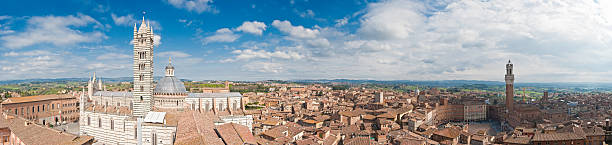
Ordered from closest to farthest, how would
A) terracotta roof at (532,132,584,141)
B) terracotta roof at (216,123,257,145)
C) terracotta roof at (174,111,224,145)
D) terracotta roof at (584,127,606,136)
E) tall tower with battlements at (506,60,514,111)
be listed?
terracotta roof at (174,111,224,145)
terracotta roof at (216,123,257,145)
terracotta roof at (532,132,584,141)
terracotta roof at (584,127,606,136)
tall tower with battlements at (506,60,514,111)

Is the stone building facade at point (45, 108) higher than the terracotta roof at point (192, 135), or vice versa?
the terracotta roof at point (192, 135)

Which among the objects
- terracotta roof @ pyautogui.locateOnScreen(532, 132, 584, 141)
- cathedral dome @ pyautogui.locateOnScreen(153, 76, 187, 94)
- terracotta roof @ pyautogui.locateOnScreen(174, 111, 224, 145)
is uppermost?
cathedral dome @ pyautogui.locateOnScreen(153, 76, 187, 94)

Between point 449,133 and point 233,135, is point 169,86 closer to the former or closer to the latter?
point 233,135

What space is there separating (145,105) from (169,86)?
2956 millimetres

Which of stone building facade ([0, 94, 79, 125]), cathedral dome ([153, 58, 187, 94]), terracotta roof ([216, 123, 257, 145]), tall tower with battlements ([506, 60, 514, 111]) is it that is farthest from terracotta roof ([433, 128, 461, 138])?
stone building facade ([0, 94, 79, 125])

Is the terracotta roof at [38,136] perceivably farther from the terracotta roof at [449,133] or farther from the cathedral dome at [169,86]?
the terracotta roof at [449,133]

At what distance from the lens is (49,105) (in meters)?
60.5

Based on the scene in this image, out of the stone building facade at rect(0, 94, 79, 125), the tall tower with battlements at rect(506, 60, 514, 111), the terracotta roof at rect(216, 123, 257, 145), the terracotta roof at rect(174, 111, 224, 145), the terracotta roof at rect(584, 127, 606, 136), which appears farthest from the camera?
the tall tower with battlements at rect(506, 60, 514, 111)

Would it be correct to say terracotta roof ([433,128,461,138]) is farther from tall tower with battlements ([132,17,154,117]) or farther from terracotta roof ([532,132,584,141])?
tall tower with battlements ([132,17,154,117])

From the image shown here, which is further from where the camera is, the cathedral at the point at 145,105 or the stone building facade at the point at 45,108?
the stone building facade at the point at 45,108

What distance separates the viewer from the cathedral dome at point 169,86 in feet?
112

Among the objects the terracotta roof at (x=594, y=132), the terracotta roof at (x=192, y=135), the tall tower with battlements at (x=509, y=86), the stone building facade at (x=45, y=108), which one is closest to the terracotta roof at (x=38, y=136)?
the terracotta roof at (x=192, y=135)

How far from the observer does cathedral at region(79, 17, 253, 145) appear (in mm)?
32750

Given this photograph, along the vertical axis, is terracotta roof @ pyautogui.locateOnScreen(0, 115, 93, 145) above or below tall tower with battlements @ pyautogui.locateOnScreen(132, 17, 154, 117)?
below
